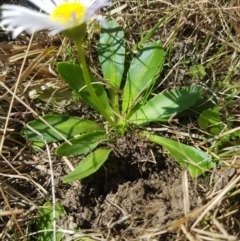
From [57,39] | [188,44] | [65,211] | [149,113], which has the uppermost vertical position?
[57,39]

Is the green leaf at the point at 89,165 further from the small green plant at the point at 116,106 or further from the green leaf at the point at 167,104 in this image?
the green leaf at the point at 167,104

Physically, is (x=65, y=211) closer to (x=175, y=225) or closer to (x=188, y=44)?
(x=175, y=225)

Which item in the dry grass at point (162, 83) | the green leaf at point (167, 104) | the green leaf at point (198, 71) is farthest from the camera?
the green leaf at point (198, 71)

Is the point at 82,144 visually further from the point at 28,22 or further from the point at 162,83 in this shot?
the point at 28,22

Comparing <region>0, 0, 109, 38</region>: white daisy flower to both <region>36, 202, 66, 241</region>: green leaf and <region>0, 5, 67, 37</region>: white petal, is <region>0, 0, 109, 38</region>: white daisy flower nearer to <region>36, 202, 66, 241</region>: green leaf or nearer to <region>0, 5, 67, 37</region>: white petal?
<region>0, 5, 67, 37</region>: white petal

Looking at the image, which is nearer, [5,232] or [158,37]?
[5,232]

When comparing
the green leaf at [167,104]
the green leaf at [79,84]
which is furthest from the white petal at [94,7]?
the green leaf at [167,104]

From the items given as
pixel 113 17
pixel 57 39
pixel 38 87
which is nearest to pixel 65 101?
pixel 38 87
